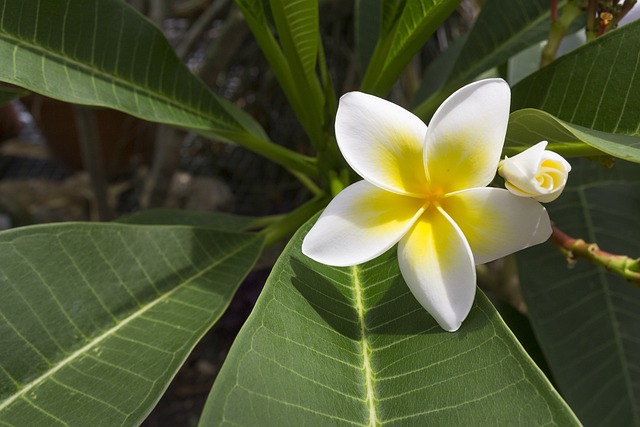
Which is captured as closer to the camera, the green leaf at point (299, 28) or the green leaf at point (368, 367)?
the green leaf at point (368, 367)

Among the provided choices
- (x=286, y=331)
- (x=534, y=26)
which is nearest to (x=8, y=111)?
(x=534, y=26)

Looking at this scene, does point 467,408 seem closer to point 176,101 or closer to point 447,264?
point 447,264

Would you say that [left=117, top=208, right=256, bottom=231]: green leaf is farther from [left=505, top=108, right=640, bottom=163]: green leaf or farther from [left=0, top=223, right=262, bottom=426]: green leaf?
[left=505, top=108, right=640, bottom=163]: green leaf

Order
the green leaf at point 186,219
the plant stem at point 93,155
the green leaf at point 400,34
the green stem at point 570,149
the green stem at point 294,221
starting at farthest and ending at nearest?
the plant stem at point 93,155 → the green leaf at point 186,219 → the green stem at point 294,221 → the green leaf at point 400,34 → the green stem at point 570,149

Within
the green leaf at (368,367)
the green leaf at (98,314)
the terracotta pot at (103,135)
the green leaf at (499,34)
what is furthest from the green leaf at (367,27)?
the terracotta pot at (103,135)

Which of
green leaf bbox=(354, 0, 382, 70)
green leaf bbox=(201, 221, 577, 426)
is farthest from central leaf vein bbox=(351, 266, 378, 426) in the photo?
green leaf bbox=(354, 0, 382, 70)

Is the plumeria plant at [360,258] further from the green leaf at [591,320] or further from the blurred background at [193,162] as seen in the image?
the blurred background at [193,162]
